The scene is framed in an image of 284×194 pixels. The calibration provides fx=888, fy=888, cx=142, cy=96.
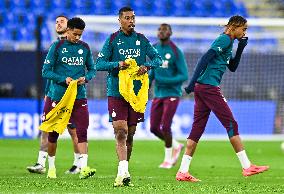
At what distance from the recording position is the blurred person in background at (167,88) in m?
15.6

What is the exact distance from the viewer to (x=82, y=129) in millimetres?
12266

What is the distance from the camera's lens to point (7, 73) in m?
23.3

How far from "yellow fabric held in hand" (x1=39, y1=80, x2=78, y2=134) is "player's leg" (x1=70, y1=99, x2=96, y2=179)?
0.11 m

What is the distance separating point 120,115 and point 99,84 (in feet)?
41.3

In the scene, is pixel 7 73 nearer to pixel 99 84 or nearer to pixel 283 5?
pixel 99 84

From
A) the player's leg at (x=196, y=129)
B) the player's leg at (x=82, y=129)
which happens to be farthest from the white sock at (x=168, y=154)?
the player's leg at (x=82, y=129)

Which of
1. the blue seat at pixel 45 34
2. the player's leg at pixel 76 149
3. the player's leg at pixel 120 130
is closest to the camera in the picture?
the player's leg at pixel 120 130

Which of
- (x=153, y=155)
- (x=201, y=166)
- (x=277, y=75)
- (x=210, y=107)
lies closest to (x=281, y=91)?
(x=277, y=75)

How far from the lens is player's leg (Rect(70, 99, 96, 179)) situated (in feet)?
39.4

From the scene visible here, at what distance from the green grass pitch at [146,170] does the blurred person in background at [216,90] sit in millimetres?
341

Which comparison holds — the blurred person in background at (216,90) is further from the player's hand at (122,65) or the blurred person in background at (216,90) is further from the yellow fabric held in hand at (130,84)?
the player's hand at (122,65)

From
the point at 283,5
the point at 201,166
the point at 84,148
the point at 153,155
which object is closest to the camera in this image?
the point at 84,148

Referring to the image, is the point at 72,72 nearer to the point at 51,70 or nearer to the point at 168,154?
the point at 51,70

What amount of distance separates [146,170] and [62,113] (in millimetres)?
2444
